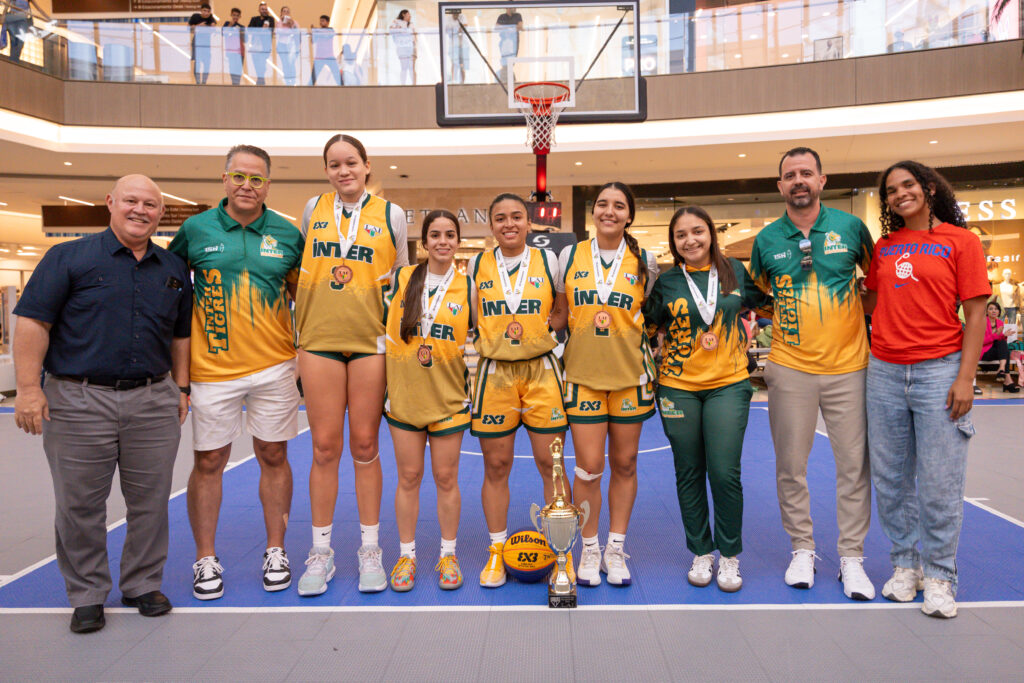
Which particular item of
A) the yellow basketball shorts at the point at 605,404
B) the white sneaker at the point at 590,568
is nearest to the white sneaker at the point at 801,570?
the white sneaker at the point at 590,568

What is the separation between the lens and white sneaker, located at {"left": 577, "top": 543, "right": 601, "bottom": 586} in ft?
10.7

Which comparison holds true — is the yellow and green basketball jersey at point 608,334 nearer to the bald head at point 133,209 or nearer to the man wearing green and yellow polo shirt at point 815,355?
the man wearing green and yellow polo shirt at point 815,355

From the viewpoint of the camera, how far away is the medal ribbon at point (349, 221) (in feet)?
10.4

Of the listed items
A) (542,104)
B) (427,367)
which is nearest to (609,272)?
(427,367)

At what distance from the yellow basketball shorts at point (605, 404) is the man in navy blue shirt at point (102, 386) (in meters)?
1.91

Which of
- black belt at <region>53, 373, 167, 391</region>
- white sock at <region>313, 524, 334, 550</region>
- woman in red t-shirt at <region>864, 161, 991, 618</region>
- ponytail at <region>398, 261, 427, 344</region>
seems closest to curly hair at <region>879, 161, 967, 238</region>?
woman in red t-shirt at <region>864, 161, 991, 618</region>

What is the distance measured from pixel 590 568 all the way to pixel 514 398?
3.06 feet

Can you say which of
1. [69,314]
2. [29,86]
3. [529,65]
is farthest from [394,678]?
[29,86]

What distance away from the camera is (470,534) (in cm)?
409

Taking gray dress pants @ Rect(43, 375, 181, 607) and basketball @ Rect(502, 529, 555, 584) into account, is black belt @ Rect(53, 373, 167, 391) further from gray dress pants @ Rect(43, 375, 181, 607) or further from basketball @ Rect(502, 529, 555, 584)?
basketball @ Rect(502, 529, 555, 584)

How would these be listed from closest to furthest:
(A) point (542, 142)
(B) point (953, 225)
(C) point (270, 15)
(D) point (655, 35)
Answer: (B) point (953, 225)
(A) point (542, 142)
(D) point (655, 35)
(C) point (270, 15)

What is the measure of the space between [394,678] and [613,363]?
5.29 feet

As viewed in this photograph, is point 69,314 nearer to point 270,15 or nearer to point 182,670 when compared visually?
point 182,670

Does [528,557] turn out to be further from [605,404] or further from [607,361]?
[607,361]
